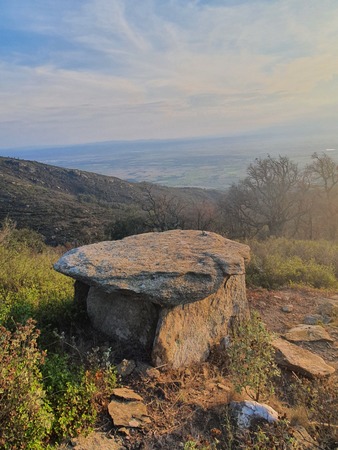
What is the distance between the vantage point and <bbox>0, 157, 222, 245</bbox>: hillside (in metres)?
25.6

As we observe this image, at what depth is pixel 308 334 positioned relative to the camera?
20.9 ft

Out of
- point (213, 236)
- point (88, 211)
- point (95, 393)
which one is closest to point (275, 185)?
point (88, 211)

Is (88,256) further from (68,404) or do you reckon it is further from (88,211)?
(88,211)

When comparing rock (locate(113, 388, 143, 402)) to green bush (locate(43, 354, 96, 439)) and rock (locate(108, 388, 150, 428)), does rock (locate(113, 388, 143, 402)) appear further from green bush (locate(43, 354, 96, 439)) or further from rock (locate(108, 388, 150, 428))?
green bush (locate(43, 354, 96, 439))

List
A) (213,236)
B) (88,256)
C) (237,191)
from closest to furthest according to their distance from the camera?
(88,256)
(213,236)
(237,191)

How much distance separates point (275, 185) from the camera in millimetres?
27906

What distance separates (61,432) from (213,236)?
4573 millimetres

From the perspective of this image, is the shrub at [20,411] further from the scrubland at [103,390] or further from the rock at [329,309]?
the rock at [329,309]

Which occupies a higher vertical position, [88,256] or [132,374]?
[88,256]

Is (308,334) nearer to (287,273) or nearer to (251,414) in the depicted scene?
(251,414)

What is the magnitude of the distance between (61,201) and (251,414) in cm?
3295

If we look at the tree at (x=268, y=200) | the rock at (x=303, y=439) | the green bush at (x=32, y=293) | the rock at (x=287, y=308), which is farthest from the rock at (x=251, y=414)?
the tree at (x=268, y=200)

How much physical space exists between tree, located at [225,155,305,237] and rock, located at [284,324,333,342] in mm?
19769

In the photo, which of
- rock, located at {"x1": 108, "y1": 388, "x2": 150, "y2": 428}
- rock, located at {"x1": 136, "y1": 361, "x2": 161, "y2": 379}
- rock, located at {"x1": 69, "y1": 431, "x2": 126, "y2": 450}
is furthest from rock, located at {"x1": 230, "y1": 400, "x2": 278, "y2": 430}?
rock, located at {"x1": 69, "y1": 431, "x2": 126, "y2": 450}
